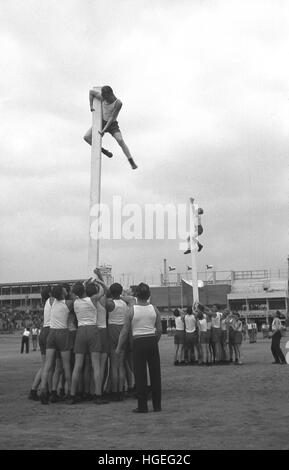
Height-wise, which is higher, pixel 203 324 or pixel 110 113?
pixel 110 113

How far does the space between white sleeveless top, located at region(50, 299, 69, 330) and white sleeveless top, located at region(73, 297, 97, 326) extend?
185mm

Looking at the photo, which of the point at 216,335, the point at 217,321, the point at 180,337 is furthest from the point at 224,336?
the point at 180,337

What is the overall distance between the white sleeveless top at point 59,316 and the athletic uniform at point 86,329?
195 mm

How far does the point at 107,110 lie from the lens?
474 inches

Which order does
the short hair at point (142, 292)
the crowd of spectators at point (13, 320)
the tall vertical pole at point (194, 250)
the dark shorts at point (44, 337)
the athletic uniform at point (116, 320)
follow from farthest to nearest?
1. the crowd of spectators at point (13, 320)
2. the tall vertical pole at point (194, 250)
3. the dark shorts at point (44, 337)
4. the athletic uniform at point (116, 320)
5. the short hair at point (142, 292)

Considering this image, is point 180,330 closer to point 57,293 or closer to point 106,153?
point 106,153

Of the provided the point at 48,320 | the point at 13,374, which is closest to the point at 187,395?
the point at 48,320

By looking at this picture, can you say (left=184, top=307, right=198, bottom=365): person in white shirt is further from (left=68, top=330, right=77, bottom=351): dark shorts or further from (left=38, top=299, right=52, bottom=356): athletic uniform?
(left=68, top=330, right=77, bottom=351): dark shorts

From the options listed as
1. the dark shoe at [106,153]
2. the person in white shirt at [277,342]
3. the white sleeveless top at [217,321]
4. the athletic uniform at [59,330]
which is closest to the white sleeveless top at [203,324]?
the white sleeveless top at [217,321]

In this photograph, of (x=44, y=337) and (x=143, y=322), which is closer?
(x=143, y=322)

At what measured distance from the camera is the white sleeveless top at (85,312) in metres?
10.2

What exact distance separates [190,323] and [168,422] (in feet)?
37.4

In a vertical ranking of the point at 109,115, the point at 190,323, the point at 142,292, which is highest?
the point at 109,115

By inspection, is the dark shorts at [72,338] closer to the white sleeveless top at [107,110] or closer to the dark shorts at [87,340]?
the dark shorts at [87,340]
